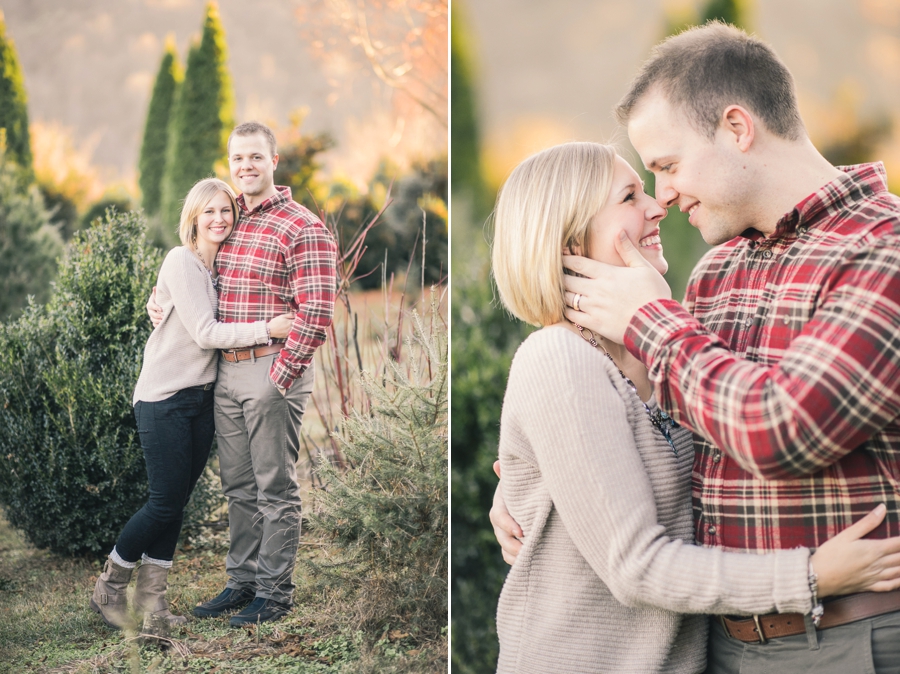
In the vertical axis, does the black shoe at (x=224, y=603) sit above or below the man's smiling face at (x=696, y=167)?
Result: below

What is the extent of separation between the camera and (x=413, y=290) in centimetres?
301

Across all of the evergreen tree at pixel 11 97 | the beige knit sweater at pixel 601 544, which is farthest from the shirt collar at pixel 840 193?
the evergreen tree at pixel 11 97

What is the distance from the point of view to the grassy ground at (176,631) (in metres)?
2.71

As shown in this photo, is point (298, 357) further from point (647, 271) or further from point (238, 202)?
point (647, 271)

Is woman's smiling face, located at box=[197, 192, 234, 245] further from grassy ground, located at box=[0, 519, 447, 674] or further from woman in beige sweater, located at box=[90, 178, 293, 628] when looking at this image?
grassy ground, located at box=[0, 519, 447, 674]

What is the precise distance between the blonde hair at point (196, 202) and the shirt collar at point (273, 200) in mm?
24

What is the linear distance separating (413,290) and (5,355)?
1495 millimetres

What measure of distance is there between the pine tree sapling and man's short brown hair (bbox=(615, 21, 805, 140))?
150cm

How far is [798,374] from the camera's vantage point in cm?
129

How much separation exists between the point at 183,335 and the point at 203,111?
825mm

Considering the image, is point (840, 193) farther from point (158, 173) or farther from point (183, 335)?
point (158, 173)

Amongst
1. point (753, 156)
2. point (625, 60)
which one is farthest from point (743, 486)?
point (625, 60)

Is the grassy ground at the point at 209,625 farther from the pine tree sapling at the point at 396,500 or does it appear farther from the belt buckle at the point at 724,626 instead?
the belt buckle at the point at 724,626

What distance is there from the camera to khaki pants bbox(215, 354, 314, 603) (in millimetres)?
2764
